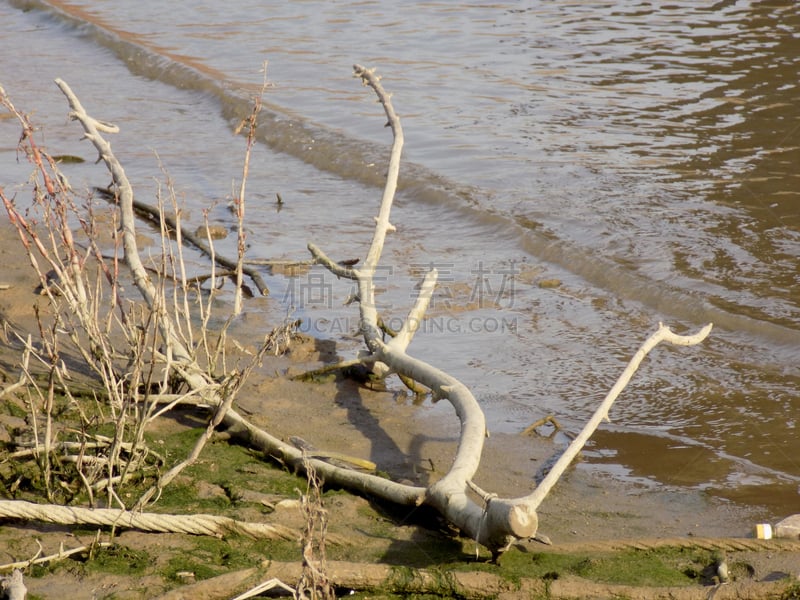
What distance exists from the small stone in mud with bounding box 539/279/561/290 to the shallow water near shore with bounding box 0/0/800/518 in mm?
22

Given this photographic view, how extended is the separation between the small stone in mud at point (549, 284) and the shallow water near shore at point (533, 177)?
22 mm

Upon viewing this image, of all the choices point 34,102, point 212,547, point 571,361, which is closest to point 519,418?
point 571,361

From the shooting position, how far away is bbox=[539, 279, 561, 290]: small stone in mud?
21.1 feet

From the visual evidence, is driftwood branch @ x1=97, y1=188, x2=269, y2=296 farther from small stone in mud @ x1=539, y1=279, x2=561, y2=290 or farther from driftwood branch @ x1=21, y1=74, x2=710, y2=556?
small stone in mud @ x1=539, y1=279, x2=561, y2=290

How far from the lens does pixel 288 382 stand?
4.77 metres

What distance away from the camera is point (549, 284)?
21.2 ft

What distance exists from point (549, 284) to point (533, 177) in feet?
7.71

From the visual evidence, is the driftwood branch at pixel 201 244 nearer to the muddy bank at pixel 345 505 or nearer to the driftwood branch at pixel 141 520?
the muddy bank at pixel 345 505

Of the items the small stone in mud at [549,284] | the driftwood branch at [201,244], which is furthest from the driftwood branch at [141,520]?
the small stone in mud at [549,284]

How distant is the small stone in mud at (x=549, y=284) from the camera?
21.1 feet

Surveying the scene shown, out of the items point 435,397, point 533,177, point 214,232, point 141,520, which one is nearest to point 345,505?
point 141,520

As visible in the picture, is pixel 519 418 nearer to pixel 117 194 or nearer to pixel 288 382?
pixel 288 382

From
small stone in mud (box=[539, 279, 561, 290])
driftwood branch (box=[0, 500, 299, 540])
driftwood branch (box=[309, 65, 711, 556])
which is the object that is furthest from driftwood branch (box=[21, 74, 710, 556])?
small stone in mud (box=[539, 279, 561, 290])

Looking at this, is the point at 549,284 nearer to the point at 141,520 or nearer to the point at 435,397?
the point at 435,397
